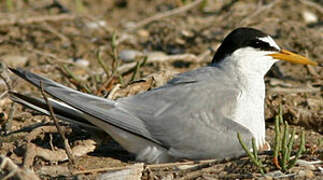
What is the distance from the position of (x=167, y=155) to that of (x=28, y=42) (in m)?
3.01

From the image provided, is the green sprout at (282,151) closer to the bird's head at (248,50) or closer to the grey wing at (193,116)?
the grey wing at (193,116)

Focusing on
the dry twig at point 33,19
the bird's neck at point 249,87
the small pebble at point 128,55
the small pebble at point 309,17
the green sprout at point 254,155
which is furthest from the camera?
the small pebble at point 309,17

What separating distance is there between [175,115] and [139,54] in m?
2.32

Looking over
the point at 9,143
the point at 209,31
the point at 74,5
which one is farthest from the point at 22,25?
the point at 9,143

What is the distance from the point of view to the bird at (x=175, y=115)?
3.36 m

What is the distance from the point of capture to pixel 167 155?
11.3 ft

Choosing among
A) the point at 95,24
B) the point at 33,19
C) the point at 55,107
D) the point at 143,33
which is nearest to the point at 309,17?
the point at 143,33

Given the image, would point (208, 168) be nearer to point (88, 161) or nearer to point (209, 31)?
point (88, 161)

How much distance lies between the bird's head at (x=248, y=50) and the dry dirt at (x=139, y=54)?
496mm

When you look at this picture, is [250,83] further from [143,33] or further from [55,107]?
[143,33]

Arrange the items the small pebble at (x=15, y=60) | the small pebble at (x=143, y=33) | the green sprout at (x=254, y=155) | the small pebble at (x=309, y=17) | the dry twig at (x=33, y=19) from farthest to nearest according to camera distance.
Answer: the small pebble at (x=309, y=17) → the small pebble at (x=143, y=33) → the dry twig at (x=33, y=19) → the small pebble at (x=15, y=60) → the green sprout at (x=254, y=155)

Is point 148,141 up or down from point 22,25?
down

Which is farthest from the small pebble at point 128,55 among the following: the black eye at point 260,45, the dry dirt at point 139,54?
the black eye at point 260,45

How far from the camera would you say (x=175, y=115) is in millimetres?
3441
